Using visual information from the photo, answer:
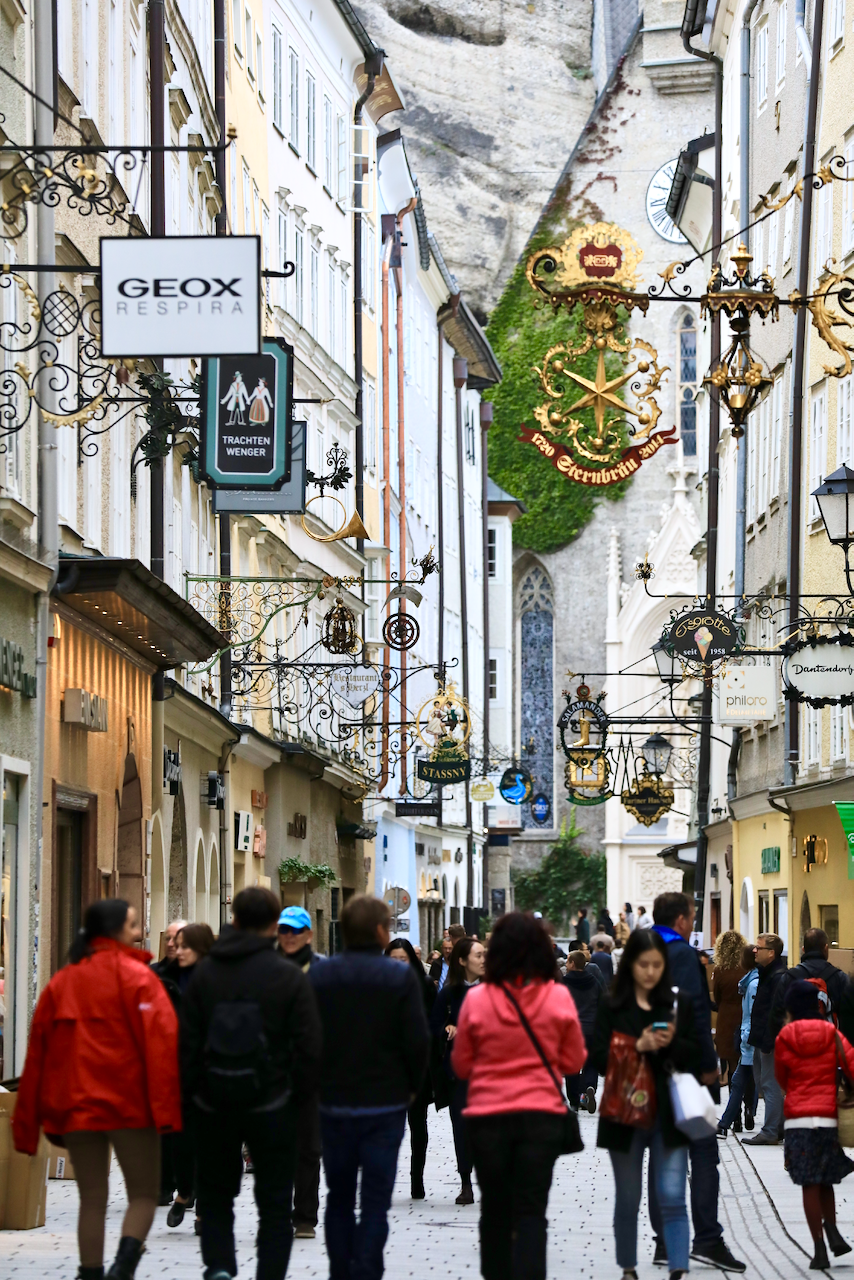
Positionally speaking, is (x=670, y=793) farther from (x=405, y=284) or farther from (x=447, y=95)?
(x=447, y=95)

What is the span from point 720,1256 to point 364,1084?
3082 millimetres

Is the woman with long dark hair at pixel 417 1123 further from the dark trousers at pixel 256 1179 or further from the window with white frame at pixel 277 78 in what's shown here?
the window with white frame at pixel 277 78

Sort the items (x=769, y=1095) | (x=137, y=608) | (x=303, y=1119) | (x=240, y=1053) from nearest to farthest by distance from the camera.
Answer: (x=240, y=1053), (x=303, y=1119), (x=137, y=608), (x=769, y=1095)

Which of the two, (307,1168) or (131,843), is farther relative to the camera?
(131,843)

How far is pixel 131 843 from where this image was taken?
20.4m

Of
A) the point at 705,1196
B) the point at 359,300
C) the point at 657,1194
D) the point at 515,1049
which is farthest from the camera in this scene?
the point at 359,300

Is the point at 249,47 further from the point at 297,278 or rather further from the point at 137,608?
the point at 137,608

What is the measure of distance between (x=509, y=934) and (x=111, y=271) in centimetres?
436

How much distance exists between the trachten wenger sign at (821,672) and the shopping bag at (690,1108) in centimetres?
830

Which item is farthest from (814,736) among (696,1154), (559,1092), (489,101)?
(489,101)

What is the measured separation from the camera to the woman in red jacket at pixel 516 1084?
26.7ft

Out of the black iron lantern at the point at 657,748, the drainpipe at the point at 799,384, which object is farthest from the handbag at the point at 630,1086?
the black iron lantern at the point at 657,748

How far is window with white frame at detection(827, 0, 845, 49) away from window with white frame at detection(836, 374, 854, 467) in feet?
13.7

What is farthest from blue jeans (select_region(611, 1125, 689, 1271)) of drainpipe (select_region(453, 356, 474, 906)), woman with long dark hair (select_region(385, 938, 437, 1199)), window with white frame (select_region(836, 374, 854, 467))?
drainpipe (select_region(453, 356, 474, 906))
